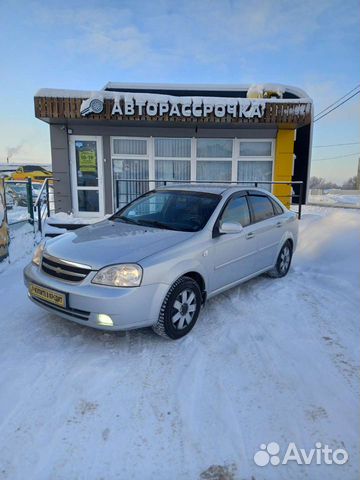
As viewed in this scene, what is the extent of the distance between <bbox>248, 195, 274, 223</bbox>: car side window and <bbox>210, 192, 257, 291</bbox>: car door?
0.17 metres

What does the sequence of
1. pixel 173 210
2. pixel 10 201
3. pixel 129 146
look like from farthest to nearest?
pixel 129 146 → pixel 10 201 → pixel 173 210

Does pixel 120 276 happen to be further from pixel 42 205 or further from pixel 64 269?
pixel 42 205

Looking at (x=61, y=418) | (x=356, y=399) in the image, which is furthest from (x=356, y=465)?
(x=61, y=418)

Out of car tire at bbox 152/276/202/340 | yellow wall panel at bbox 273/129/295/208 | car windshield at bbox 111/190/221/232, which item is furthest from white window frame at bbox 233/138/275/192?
car tire at bbox 152/276/202/340

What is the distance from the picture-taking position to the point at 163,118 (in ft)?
30.1

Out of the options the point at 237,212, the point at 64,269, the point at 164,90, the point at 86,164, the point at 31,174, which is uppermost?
the point at 164,90

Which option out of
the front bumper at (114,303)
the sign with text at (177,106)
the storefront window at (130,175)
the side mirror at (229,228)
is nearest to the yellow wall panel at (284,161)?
the sign with text at (177,106)

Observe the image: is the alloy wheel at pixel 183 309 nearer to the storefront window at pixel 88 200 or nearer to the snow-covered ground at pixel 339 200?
the storefront window at pixel 88 200

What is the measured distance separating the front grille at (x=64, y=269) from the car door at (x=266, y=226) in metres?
2.39

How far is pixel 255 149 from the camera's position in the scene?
11.0 meters

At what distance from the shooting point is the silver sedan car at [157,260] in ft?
9.90

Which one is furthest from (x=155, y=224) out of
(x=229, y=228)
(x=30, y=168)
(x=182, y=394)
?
(x=30, y=168)

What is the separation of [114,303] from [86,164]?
8547 mm

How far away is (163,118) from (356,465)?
340 inches
